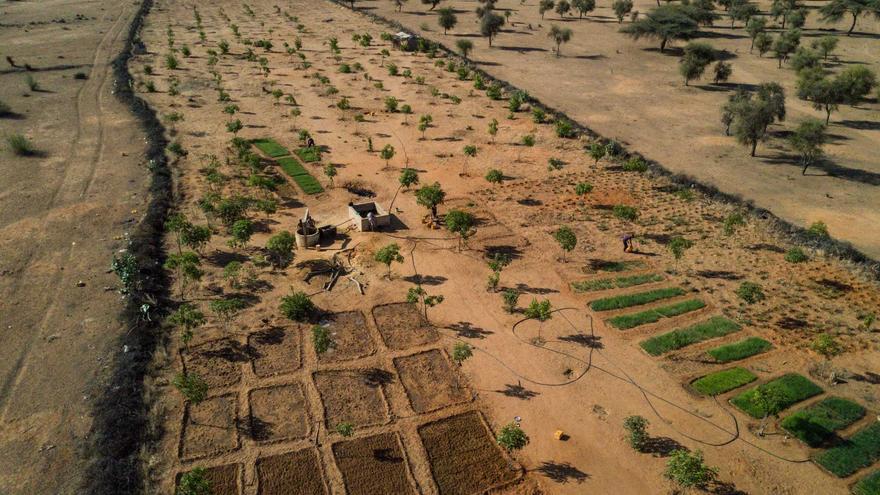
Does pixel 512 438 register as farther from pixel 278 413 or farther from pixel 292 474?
pixel 278 413

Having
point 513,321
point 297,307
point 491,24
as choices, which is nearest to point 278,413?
point 297,307

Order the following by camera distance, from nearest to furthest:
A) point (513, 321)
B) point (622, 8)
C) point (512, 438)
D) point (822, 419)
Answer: point (512, 438) → point (822, 419) → point (513, 321) → point (622, 8)

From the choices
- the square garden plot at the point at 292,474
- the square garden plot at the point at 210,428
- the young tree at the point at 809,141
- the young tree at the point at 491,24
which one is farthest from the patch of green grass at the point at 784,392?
the young tree at the point at 491,24

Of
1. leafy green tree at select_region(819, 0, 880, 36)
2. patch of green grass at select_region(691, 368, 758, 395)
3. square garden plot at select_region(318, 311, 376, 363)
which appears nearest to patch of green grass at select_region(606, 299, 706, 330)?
patch of green grass at select_region(691, 368, 758, 395)

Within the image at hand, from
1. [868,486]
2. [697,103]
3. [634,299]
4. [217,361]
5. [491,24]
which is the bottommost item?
[217,361]

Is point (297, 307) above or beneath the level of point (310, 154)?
beneath
